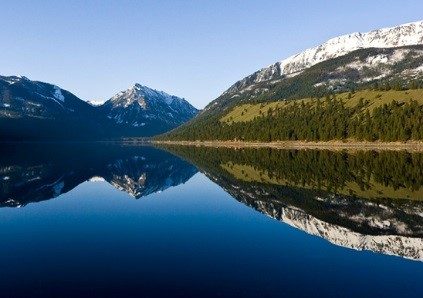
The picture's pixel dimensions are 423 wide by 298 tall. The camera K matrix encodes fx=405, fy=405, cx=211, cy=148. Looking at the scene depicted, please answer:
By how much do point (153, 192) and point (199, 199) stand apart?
13333 mm

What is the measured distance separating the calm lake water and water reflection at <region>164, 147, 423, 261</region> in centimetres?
17

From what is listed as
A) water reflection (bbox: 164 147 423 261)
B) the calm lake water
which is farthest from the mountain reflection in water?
the calm lake water

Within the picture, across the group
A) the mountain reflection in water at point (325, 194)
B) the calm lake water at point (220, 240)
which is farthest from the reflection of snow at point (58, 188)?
the calm lake water at point (220, 240)

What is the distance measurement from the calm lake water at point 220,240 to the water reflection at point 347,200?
0.17 meters

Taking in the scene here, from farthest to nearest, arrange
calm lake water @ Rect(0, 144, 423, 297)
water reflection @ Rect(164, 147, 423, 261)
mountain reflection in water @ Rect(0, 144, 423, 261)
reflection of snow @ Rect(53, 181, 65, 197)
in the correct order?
1. reflection of snow @ Rect(53, 181, 65, 197)
2. mountain reflection in water @ Rect(0, 144, 423, 261)
3. water reflection @ Rect(164, 147, 423, 261)
4. calm lake water @ Rect(0, 144, 423, 297)

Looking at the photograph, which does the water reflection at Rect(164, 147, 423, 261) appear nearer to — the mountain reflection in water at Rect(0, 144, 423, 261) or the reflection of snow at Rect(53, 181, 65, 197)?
the mountain reflection in water at Rect(0, 144, 423, 261)

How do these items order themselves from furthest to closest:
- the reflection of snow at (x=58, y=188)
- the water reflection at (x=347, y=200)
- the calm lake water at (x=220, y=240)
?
the reflection of snow at (x=58, y=188)
the water reflection at (x=347, y=200)
the calm lake water at (x=220, y=240)

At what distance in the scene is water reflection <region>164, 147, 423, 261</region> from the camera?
35.5m

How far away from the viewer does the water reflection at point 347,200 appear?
1398 inches

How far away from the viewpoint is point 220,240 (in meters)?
35.4

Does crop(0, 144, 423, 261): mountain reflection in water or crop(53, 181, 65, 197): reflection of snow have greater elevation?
crop(53, 181, 65, 197): reflection of snow

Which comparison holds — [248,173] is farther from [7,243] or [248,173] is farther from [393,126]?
[393,126]

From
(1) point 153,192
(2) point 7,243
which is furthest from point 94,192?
(2) point 7,243

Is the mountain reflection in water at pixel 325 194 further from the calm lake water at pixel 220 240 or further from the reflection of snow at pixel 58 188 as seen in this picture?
the calm lake water at pixel 220 240
